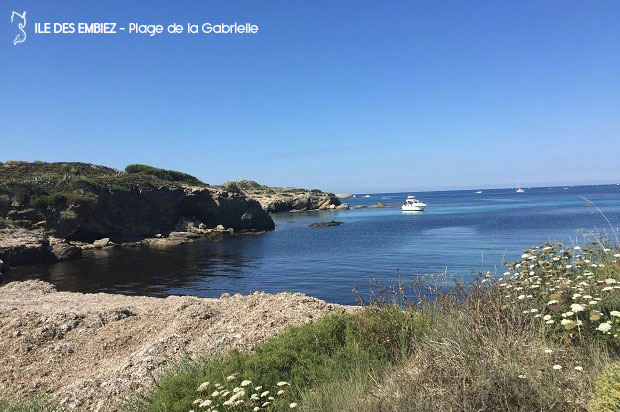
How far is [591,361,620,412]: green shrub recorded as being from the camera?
11.0ft

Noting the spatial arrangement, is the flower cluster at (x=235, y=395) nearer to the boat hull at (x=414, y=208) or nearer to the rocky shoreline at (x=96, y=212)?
the rocky shoreline at (x=96, y=212)

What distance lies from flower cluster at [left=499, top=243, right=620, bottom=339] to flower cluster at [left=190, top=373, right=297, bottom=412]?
3164mm

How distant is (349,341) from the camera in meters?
6.23

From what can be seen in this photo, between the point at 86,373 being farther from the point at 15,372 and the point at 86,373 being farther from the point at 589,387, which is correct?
the point at 589,387

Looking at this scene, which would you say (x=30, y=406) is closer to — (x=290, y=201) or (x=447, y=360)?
(x=447, y=360)

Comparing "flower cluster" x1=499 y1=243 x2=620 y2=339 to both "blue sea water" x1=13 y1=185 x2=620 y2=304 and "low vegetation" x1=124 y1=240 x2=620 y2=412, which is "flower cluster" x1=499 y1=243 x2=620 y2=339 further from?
"blue sea water" x1=13 y1=185 x2=620 y2=304

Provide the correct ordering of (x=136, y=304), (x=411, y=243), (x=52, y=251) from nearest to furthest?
(x=136, y=304) → (x=52, y=251) → (x=411, y=243)

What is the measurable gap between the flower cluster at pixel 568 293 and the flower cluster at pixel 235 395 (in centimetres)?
316

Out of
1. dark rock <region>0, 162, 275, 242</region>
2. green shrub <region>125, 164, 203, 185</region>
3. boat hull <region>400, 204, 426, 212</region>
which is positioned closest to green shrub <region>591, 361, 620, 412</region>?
dark rock <region>0, 162, 275, 242</region>

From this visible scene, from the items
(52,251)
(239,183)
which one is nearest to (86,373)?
(52,251)

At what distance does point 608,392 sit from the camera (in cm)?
344

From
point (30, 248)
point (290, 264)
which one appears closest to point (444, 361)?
point (290, 264)

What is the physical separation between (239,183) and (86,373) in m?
130

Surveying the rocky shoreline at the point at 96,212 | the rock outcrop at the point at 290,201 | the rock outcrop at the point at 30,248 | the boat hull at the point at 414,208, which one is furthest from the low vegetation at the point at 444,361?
the rock outcrop at the point at 290,201
